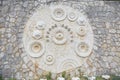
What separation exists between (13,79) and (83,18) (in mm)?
2623

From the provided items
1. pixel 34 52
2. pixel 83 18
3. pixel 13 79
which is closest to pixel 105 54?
pixel 83 18

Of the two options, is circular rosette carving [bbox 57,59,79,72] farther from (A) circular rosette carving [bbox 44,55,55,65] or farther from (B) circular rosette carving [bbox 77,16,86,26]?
(B) circular rosette carving [bbox 77,16,86,26]

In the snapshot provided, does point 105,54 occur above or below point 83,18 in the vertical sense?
below

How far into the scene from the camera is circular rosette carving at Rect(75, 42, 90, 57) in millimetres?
10594

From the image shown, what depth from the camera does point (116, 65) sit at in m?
10.7

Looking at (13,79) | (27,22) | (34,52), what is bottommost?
(13,79)

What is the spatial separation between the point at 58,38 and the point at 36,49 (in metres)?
0.68

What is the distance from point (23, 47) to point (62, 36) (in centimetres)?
112

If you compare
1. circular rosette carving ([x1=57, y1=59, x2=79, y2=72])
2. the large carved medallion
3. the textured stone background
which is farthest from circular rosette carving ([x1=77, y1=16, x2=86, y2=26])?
circular rosette carving ([x1=57, y1=59, x2=79, y2=72])

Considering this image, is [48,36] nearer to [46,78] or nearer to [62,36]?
[62,36]

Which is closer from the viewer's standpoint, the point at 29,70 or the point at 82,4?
the point at 29,70

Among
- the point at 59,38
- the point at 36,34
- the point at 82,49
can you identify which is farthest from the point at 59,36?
the point at 82,49

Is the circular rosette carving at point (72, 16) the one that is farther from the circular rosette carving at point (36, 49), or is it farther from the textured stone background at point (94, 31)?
the circular rosette carving at point (36, 49)

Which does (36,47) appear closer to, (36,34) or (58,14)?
(36,34)
